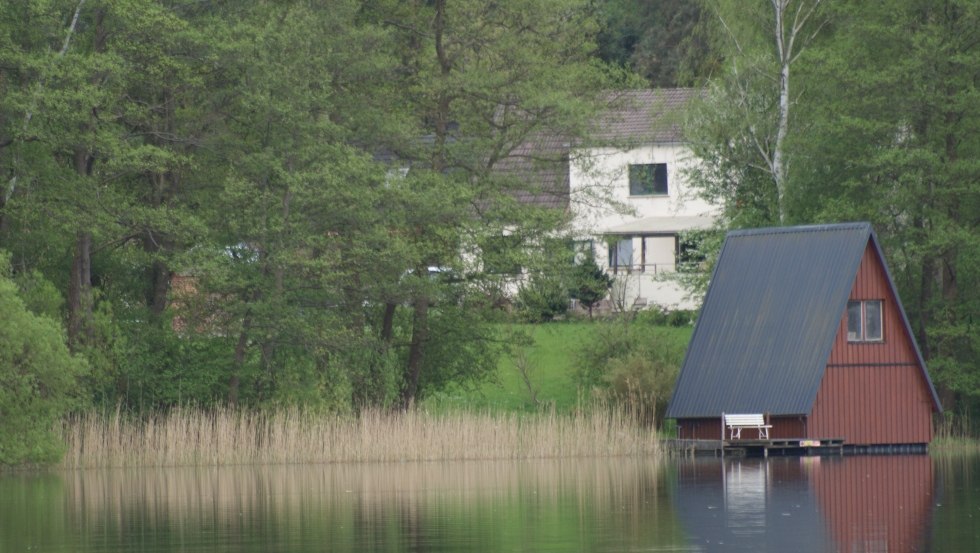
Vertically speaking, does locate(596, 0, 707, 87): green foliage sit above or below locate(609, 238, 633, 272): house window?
above

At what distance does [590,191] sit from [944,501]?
15807 millimetres

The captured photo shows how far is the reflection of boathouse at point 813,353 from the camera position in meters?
36.1

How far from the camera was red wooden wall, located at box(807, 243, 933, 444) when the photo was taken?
36250 mm

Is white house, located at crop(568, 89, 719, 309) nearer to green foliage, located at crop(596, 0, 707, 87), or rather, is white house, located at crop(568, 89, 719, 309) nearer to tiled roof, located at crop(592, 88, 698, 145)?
tiled roof, located at crop(592, 88, 698, 145)

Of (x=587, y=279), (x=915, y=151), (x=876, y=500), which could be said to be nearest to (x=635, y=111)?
(x=587, y=279)

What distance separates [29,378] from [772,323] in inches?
585

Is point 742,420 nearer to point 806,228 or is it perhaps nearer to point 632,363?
point 632,363

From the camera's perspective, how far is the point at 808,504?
80.6 feet

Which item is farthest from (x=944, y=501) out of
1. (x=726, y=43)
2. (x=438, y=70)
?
(x=726, y=43)

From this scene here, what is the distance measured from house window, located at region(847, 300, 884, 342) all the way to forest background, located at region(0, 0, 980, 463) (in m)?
2.21

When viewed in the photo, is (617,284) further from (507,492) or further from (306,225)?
(507,492)

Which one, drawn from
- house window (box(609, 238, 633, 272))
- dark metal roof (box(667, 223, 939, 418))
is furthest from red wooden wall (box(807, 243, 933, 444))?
house window (box(609, 238, 633, 272))

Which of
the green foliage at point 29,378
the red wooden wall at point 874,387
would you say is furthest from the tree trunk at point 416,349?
the green foliage at point 29,378

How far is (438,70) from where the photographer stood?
38.8 m
